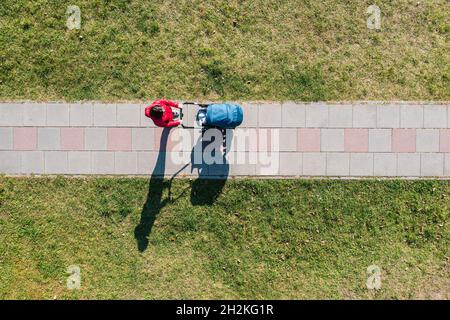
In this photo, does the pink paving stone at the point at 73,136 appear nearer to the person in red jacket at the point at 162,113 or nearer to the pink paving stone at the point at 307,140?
the person in red jacket at the point at 162,113

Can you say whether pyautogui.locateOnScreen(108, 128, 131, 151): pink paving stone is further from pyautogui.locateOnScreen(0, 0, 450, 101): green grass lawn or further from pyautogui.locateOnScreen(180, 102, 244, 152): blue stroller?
pyautogui.locateOnScreen(180, 102, 244, 152): blue stroller

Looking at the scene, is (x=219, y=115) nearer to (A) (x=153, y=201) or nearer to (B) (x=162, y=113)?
(B) (x=162, y=113)

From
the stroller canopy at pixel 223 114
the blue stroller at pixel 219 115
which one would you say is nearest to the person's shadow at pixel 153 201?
the blue stroller at pixel 219 115

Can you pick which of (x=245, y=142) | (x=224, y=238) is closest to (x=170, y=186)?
(x=224, y=238)

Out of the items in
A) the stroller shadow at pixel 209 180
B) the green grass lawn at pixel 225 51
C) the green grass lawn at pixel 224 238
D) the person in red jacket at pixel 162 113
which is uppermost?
the green grass lawn at pixel 225 51
